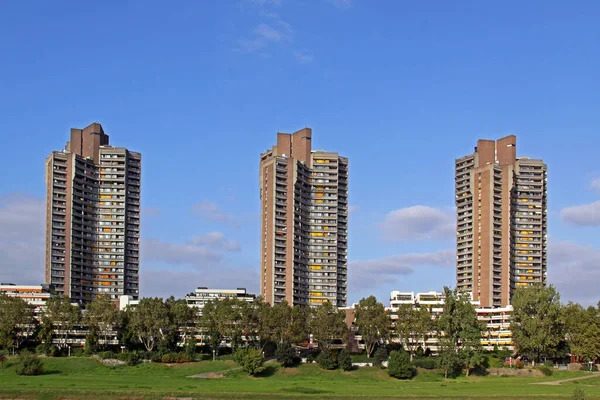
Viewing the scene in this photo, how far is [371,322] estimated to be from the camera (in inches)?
5856

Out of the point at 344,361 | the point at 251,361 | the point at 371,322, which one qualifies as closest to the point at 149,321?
the point at 251,361

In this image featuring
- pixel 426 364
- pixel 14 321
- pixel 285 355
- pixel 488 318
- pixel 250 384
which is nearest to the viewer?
pixel 250 384

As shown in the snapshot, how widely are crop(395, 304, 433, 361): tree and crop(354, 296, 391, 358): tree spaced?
2.54 m

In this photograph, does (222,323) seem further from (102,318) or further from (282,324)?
(102,318)

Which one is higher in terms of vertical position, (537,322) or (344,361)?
(537,322)

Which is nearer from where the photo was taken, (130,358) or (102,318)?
(130,358)

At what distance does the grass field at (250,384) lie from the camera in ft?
357

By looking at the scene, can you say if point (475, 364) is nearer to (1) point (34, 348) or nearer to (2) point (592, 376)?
(2) point (592, 376)

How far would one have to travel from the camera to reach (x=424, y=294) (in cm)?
18250

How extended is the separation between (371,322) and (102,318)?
48.6 m

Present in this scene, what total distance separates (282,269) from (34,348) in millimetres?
63454

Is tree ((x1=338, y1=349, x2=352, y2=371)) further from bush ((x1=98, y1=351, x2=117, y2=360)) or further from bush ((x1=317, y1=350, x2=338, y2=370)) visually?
bush ((x1=98, y1=351, x2=117, y2=360))

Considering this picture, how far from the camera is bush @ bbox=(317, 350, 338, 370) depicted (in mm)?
137750

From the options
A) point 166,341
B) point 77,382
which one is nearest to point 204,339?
point 166,341
